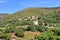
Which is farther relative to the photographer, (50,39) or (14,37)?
(14,37)

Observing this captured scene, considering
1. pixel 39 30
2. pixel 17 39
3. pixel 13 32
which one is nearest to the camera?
pixel 17 39

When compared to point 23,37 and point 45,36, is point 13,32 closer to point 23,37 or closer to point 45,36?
point 23,37

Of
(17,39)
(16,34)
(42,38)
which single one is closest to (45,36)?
(42,38)

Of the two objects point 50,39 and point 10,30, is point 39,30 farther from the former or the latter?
point 50,39

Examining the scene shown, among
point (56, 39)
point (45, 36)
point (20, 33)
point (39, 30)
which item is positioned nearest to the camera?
point (56, 39)

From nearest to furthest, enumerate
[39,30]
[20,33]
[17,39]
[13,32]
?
[17,39] → [20,33] → [13,32] → [39,30]

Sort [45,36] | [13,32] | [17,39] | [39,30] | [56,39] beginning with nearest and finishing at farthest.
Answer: [56,39]
[45,36]
[17,39]
[13,32]
[39,30]

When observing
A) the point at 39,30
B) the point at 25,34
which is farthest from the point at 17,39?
the point at 39,30

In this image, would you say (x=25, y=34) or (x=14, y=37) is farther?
(x=25, y=34)
